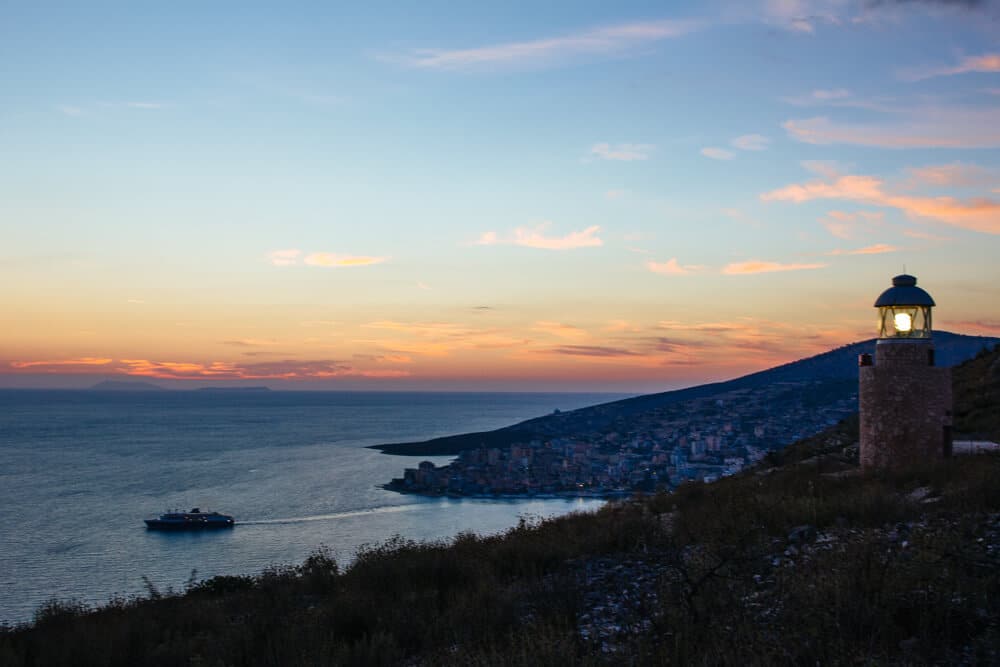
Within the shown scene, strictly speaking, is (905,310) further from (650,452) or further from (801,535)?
(650,452)

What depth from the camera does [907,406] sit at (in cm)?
1232

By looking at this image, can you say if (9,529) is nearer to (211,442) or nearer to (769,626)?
(769,626)

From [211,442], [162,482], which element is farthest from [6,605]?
[211,442]

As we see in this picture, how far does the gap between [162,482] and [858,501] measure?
2423 inches

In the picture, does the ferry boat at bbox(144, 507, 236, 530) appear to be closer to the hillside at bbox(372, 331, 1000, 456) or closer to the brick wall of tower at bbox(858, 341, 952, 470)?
the brick wall of tower at bbox(858, 341, 952, 470)

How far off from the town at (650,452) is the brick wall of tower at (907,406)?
29150 millimetres

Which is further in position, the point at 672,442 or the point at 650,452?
the point at 672,442

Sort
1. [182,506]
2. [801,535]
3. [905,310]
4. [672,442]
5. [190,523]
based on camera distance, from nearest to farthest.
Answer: [801,535] → [905,310] → [190,523] → [182,506] → [672,442]

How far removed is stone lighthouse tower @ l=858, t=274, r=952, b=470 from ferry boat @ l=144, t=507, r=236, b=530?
3679 cm

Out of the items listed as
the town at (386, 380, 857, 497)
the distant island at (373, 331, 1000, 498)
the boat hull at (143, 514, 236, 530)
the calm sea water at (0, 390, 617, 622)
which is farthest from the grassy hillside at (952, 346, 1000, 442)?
the boat hull at (143, 514, 236, 530)

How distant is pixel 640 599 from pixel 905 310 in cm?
1003

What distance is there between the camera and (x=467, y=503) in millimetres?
51094

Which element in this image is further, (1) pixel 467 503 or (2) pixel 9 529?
(1) pixel 467 503

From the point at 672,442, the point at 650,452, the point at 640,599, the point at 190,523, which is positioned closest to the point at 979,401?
the point at 640,599
